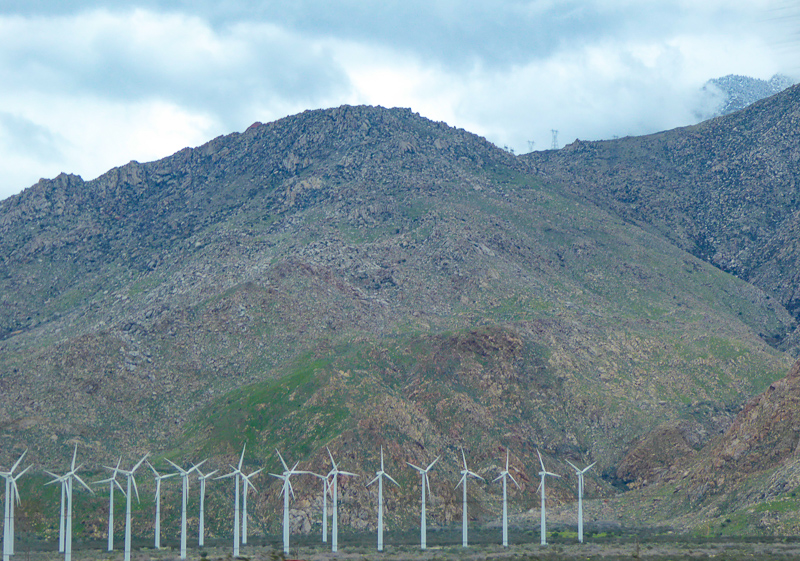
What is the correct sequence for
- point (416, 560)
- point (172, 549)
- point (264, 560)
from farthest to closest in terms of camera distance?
point (172, 549) < point (416, 560) < point (264, 560)

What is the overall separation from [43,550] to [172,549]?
1006 inches

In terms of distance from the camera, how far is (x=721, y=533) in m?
177

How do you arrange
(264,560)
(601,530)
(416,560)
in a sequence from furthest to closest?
(601,530), (416,560), (264,560)

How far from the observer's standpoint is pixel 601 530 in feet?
650

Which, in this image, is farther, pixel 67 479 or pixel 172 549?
pixel 172 549

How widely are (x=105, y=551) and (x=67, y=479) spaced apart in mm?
Answer: 23924

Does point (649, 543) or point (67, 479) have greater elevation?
point (67, 479)

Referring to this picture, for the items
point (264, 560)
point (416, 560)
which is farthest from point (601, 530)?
point (264, 560)

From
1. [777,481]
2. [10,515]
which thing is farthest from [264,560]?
[777,481]

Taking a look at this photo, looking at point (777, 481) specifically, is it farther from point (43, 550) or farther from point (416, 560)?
point (43, 550)

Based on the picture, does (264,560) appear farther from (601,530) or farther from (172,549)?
(601,530)

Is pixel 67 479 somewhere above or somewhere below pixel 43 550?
above

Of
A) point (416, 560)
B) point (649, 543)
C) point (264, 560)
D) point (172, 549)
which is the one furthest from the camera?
point (172, 549)

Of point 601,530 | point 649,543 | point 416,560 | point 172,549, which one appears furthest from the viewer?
point 601,530
